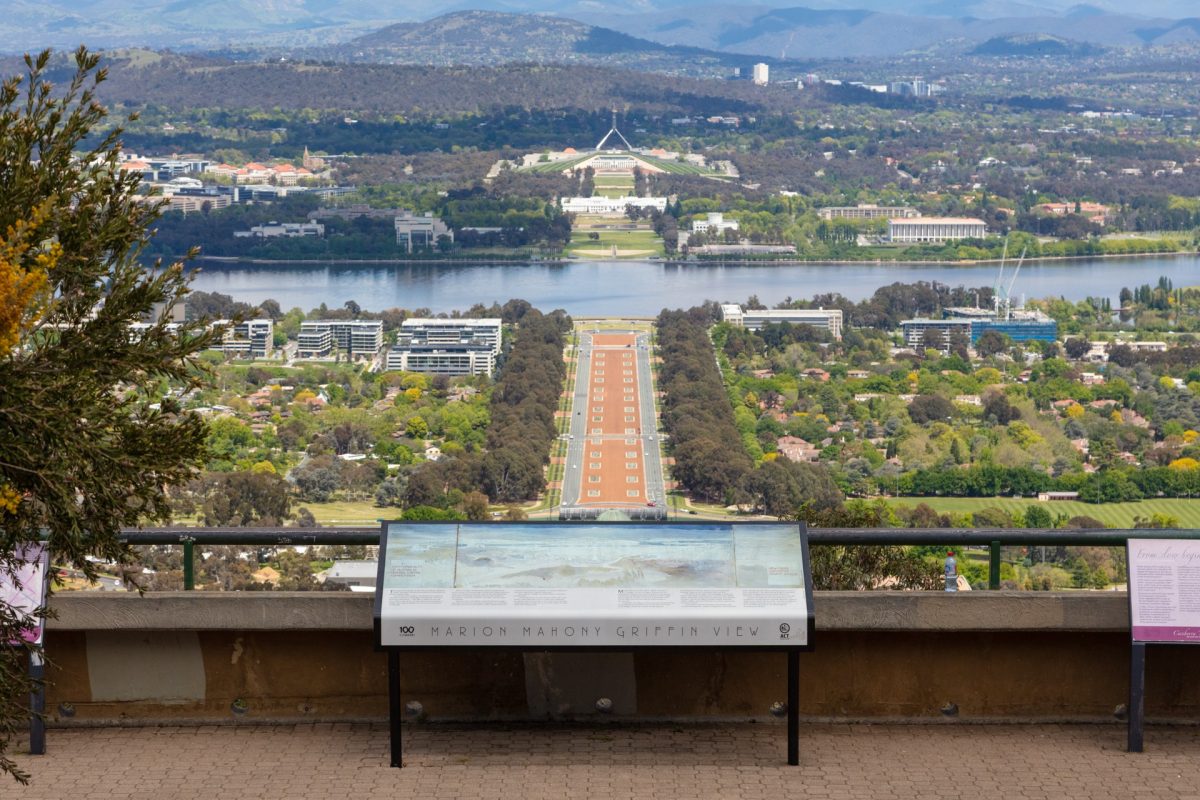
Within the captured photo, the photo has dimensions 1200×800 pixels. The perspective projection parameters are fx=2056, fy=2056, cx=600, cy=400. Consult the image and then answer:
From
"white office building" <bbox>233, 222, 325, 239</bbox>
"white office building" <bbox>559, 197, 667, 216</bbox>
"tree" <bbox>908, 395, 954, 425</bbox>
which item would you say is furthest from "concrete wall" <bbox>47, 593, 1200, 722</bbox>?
"white office building" <bbox>559, 197, 667, 216</bbox>

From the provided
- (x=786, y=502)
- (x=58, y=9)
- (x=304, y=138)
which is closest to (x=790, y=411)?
(x=786, y=502)

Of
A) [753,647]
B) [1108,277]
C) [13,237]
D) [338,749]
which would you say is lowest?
[1108,277]

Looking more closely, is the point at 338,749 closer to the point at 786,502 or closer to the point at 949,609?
the point at 949,609

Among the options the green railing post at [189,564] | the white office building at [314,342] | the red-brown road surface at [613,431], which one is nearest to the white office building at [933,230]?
the red-brown road surface at [613,431]

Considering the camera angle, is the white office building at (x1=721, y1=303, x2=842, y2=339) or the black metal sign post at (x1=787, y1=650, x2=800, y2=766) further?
the white office building at (x1=721, y1=303, x2=842, y2=339)

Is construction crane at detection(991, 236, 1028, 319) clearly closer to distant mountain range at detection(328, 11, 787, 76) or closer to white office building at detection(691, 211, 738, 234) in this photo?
white office building at detection(691, 211, 738, 234)

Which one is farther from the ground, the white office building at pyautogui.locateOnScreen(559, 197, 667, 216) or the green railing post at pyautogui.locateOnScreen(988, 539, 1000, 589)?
the green railing post at pyautogui.locateOnScreen(988, 539, 1000, 589)
